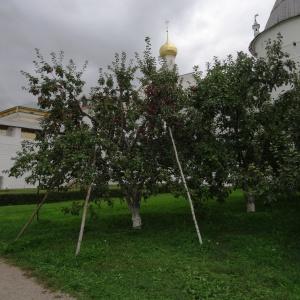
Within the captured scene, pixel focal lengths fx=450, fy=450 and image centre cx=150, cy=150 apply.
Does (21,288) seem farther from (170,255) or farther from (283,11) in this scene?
(283,11)

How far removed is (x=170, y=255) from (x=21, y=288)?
3.35 metres

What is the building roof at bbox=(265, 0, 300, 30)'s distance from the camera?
27.5 metres

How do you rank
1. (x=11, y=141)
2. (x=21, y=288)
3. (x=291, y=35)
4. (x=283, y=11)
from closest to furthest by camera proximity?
(x=21, y=288)
(x=291, y=35)
(x=283, y=11)
(x=11, y=141)

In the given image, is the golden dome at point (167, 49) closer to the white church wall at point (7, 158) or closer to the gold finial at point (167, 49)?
the gold finial at point (167, 49)

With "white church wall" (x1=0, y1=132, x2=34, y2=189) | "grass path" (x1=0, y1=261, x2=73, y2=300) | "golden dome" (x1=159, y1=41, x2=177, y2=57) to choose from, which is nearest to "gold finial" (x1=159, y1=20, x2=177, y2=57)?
"golden dome" (x1=159, y1=41, x2=177, y2=57)

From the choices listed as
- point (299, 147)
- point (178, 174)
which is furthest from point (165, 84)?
point (299, 147)

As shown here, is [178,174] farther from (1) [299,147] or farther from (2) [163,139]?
(1) [299,147]

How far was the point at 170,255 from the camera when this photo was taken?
9664mm

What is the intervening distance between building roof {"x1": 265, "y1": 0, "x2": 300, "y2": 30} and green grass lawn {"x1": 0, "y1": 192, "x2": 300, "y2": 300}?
53.3ft

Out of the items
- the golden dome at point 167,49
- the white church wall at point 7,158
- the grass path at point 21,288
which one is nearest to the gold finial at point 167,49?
the golden dome at point 167,49

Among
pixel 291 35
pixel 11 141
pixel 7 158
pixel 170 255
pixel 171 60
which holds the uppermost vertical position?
pixel 171 60

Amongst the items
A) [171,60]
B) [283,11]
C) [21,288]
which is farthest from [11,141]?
[21,288]

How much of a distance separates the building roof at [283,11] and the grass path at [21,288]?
24.1 meters

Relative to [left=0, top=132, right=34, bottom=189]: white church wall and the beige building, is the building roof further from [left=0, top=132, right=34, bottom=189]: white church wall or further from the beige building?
[left=0, top=132, right=34, bottom=189]: white church wall
